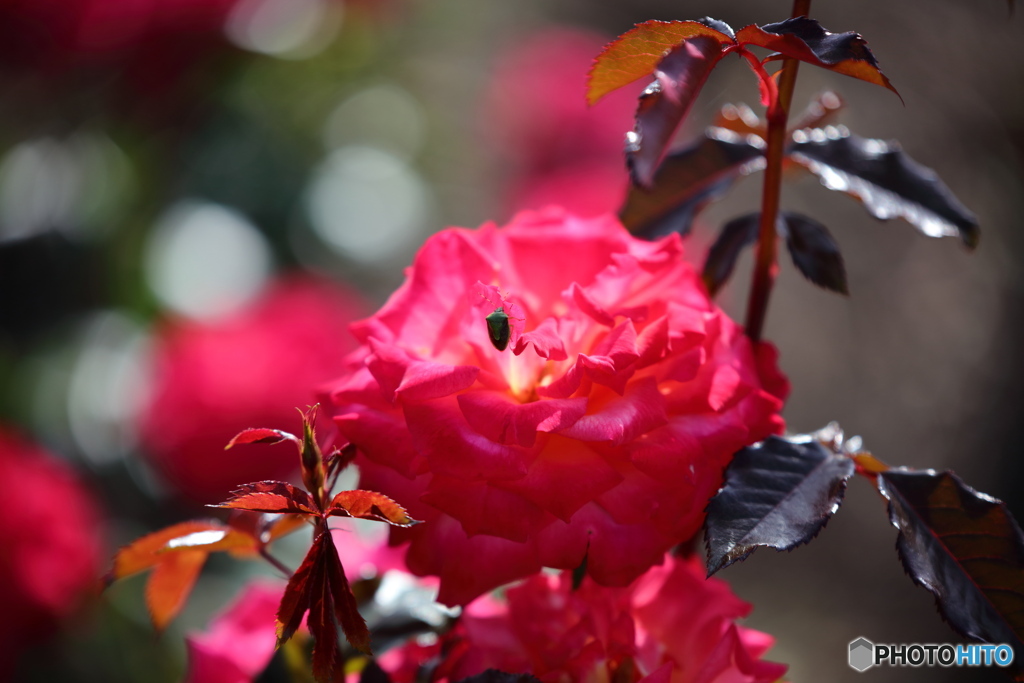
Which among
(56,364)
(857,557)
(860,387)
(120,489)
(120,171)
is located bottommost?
(857,557)

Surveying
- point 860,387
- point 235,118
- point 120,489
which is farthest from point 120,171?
point 860,387

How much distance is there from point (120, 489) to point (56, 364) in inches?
7.9

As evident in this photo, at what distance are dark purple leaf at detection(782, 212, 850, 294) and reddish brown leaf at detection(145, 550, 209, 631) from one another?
0.30m

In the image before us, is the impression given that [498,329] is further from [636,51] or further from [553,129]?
[553,129]

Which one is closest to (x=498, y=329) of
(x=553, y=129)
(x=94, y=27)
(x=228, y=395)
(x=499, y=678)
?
(x=499, y=678)

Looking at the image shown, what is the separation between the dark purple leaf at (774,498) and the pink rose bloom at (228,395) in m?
0.56

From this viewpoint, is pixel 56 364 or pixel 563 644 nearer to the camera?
pixel 563 644

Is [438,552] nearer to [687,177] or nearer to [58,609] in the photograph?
[687,177]

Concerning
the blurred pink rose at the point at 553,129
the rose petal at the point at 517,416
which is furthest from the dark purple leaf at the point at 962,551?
the blurred pink rose at the point at 553,129

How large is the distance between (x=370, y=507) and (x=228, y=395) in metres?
0.59

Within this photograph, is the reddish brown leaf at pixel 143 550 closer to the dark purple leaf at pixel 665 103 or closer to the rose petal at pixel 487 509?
the rose petal at pixel 487 509

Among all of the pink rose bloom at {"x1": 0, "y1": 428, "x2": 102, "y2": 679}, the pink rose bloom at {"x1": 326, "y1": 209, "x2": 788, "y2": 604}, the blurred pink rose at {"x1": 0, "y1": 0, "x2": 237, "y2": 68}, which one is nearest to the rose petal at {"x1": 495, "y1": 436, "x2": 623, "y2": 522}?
the pink rose bloom at {"x1": 326, "y1": 209, "x2": 788, "y2": 604}

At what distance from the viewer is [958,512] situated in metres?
0.30

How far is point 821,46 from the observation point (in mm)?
277
